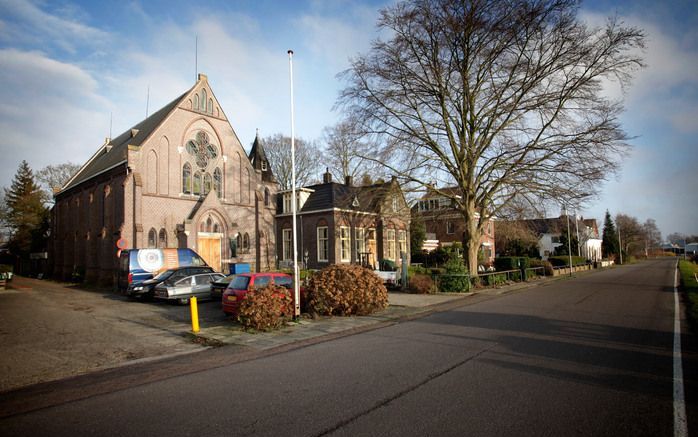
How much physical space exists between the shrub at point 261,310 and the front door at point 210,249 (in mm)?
18154

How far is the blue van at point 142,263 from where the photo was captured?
20.0 metres

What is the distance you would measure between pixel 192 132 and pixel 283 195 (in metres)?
9.54

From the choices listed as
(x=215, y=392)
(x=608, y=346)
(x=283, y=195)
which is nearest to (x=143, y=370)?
(x=215, y=392)

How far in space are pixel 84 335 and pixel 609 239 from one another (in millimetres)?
85765

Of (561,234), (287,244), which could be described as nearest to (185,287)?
(287,244)

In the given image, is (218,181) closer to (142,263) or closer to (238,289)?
(142,263)

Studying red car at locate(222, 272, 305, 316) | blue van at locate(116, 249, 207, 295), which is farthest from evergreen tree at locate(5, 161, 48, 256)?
red car at locate(222, 272, 305, 316)

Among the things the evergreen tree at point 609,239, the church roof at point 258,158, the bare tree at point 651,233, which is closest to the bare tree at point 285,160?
the church roof at point 258,158

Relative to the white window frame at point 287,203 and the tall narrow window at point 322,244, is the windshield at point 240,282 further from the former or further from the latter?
the white window frame at point 287,203

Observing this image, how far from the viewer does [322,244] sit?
31.9 m

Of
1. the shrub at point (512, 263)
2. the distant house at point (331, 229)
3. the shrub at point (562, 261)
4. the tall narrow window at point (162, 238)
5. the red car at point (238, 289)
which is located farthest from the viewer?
the shrub at point (562, 261)

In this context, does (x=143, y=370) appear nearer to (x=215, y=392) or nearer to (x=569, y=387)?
(x=215, y=392)

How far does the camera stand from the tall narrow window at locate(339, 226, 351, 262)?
3158 centimetres

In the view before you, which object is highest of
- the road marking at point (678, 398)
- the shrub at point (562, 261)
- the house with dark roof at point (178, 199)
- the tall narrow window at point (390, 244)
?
the house with dark roof at point (178, 199)
